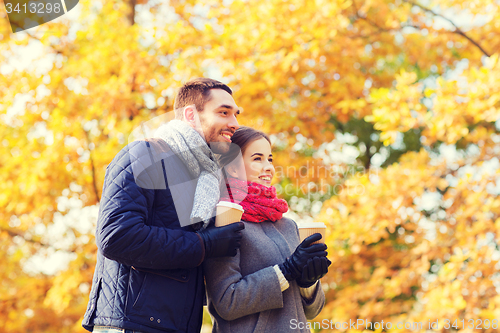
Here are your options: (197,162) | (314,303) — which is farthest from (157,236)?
(314,303)

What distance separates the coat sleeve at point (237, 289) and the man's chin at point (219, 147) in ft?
1.67

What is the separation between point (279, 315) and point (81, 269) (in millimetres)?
3232

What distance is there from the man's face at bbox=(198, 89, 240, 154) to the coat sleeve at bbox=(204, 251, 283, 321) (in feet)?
1.72

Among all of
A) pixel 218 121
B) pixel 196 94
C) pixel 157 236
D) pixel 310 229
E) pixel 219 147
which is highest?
pixel 196 94

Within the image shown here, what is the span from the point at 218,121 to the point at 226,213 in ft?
1.50

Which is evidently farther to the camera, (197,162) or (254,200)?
(254,200)

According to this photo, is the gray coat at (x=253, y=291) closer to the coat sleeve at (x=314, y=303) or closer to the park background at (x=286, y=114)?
the coat sleeve at (x=314, y=303)

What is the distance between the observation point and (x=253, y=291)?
168 centimetres

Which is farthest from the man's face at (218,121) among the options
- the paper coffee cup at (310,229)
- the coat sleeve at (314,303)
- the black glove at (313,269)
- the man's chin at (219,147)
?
the coat sleeve at (314,303)

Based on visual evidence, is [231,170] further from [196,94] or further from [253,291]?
[253,291]

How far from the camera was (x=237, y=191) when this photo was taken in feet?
6.33

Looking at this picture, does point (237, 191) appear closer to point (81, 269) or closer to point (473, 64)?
point (81, 269)

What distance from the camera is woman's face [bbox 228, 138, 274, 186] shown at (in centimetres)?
201

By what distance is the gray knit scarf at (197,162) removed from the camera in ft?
5.47
